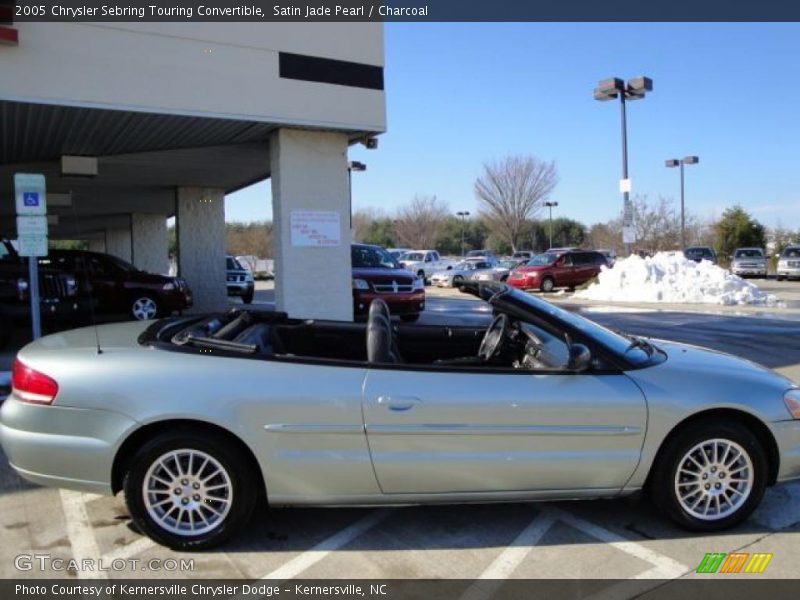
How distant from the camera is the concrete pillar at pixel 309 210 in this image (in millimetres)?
9430

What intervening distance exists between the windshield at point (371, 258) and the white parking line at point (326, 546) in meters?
9.81

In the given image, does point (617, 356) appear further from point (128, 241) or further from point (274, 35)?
point (128, 241)

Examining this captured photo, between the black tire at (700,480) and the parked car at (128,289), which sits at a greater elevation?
the parked car at (128,289)

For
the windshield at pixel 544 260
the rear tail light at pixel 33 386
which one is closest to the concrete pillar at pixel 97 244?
the windshield at pixel 544 260

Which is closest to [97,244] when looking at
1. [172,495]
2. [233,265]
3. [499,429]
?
[233,265]

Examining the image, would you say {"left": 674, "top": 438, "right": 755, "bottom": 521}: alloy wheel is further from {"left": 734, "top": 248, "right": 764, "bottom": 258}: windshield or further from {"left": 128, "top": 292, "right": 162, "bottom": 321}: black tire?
{"left": 734, "top": 248, "right": 764, "bottom": 258}: windshield

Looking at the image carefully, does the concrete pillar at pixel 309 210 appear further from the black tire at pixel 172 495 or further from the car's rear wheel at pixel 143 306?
the black tire at pixel 172 495

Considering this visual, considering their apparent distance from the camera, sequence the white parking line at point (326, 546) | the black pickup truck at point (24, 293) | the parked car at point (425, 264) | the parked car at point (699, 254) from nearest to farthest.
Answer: the white parking line at point (326, 546)
the black pickup truck at point (24, 293)
the parked car at point (699, 254)
the parked car at point (425, 264)

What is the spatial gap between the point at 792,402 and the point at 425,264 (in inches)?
1341

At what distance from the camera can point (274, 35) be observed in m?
8.80

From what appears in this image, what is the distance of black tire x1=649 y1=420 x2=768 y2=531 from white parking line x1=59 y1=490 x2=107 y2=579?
2.97 meters

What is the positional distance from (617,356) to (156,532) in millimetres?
2699

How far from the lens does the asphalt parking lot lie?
3.38 m

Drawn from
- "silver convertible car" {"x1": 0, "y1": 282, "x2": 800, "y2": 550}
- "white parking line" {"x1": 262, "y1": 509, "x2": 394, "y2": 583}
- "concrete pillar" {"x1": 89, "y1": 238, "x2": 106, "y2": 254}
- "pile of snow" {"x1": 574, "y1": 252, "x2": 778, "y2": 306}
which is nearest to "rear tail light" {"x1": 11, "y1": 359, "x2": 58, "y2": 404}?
"silver convertible car" {"x1": 0, "y1": 282, "x2": 800, "y2": 550}
